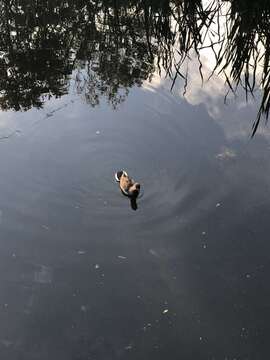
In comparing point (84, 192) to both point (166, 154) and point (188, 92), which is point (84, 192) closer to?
point (166, 154)

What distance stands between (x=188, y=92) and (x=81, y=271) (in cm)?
378

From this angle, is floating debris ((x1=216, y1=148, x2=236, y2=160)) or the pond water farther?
floating debris ((x1=216, y1=148, x2=236, y2=160))

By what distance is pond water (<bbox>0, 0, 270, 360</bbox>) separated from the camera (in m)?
5.26

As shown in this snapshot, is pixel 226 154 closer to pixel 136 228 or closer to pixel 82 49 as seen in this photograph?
pixel 136 228

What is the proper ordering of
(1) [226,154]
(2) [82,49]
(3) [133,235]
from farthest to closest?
(2) [82,49] → (1) [226,154] → (3) [133,235]

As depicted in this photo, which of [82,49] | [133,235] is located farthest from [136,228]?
[82,49]

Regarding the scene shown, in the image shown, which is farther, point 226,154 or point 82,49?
point 82,49

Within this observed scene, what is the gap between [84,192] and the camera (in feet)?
21.7

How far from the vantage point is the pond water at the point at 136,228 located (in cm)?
526

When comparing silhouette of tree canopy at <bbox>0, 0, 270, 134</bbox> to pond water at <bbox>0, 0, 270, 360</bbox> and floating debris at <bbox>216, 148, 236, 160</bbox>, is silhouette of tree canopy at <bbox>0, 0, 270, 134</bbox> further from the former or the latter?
floating debris at <bbox>216, 148, 236, 160</bbox>

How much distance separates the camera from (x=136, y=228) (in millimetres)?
6191

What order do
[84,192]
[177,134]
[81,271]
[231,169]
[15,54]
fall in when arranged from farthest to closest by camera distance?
[15,54]
[177,134]
[231,169]
[84,192]
[81,271]

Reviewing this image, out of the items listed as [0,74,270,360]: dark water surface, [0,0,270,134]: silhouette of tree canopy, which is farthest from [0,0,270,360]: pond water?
[0,0,270,134]: silhouette of tree canopy

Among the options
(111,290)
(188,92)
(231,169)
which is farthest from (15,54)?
(111,290)
